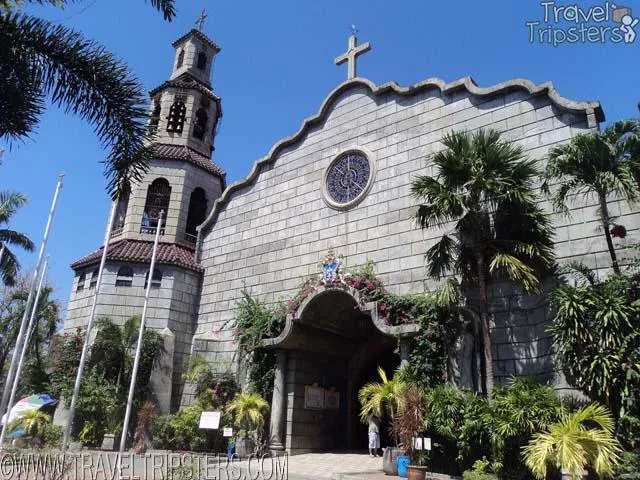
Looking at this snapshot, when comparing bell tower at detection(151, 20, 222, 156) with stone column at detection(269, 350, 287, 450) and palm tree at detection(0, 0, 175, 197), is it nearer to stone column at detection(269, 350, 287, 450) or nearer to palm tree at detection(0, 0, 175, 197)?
stone column at detection(269, 350, 287, 450)

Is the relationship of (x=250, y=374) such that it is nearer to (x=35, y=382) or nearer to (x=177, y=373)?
(x=177, y=373)

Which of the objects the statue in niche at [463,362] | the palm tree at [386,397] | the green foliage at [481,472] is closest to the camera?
the green foliage at [481,472]

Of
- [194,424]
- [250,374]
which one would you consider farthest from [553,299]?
[194,424]

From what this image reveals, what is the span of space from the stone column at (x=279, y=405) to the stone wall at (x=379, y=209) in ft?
9.06

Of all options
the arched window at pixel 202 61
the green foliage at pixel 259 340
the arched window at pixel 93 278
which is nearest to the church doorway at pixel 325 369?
the green foliage at pixel 259 340

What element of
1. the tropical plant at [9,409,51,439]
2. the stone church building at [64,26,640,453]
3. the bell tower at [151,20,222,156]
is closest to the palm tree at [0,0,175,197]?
the stone church building at [64,26,640,453]

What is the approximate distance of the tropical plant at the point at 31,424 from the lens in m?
17.3

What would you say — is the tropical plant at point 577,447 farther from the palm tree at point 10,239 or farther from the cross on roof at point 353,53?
the palm tree at point 10,239

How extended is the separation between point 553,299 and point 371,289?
5.43 meters

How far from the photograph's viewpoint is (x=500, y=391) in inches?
449

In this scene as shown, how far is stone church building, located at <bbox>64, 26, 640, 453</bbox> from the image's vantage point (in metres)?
14.2

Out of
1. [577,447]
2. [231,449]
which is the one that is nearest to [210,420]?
[231,449]

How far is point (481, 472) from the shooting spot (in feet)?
35.0

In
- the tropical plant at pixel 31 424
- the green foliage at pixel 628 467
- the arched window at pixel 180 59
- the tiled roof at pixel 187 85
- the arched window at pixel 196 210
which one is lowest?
the green foliage at pixel 628 467
